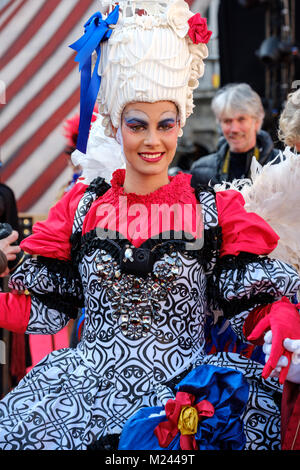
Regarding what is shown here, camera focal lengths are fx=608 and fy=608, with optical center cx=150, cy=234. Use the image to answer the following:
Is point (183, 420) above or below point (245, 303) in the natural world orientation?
below

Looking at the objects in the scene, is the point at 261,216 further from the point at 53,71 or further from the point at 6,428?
the point at 53,71

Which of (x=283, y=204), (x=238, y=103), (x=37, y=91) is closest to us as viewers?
(x=283, y=204)

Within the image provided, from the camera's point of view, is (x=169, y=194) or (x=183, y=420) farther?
(x=169, y=194)

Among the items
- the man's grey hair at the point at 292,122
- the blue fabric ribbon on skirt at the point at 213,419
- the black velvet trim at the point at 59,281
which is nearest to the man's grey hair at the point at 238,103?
the man's grey hair at the point at 292,122

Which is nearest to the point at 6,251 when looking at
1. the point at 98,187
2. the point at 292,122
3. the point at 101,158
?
the point at 98,187

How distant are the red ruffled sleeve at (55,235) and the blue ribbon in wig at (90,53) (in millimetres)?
256

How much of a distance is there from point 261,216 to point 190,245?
0.33 m

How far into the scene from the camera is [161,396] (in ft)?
5.01

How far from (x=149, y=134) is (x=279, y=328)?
0.64 meters

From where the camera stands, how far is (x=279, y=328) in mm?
1374

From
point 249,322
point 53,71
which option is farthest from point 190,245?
point 53,71

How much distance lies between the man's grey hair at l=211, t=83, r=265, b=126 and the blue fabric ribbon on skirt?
6.91 feet

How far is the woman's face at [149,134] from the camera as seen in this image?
165 cm

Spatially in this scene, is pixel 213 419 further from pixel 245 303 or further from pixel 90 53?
pixel 90 53
